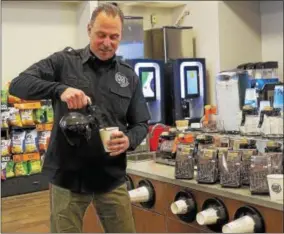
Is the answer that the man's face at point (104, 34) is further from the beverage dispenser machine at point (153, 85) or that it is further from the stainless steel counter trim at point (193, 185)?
the beverage dispenser machine at point (153, 85)

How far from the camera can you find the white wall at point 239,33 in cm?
586

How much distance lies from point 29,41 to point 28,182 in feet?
6.09

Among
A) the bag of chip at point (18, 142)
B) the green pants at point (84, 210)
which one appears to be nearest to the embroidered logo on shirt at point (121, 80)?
the green pants at point (84, 210)

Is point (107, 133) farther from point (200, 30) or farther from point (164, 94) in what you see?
point (200, 30)

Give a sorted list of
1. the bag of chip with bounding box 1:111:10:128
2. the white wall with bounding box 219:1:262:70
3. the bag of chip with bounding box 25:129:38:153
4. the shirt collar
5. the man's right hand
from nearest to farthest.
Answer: the man's right hand, the shirt collar, the bag of chip with bounding box 1:111:10:128, the bag of chip with bounding box 25:129:38:153, the white wall with bounding box 219:1:262:70

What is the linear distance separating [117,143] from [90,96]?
0.24 meters

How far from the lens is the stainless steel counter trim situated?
1.66 metres

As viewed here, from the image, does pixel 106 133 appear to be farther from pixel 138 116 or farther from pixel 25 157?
pixel 25 157

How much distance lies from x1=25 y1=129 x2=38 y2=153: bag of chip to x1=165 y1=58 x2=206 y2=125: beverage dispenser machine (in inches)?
66.6

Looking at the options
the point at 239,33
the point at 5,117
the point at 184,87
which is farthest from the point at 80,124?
the point at 239,33

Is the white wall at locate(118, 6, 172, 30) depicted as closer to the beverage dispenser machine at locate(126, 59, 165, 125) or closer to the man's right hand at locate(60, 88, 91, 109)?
the beverage dispenser machine at locate(126, 59, 165, 125)

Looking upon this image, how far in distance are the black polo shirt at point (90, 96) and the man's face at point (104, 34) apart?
5 cm

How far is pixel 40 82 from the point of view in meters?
1.65

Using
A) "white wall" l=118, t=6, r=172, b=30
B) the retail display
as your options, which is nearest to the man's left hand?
the retail display
